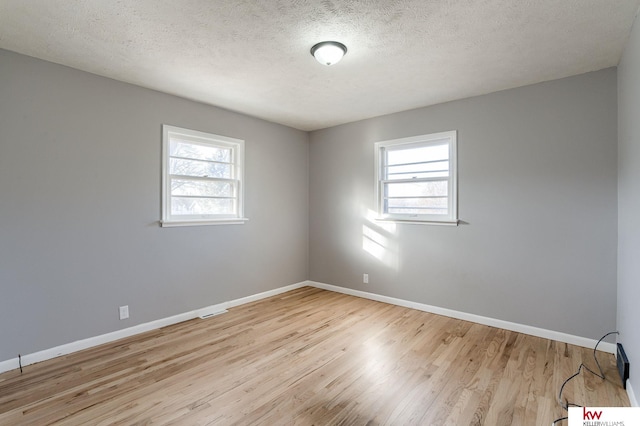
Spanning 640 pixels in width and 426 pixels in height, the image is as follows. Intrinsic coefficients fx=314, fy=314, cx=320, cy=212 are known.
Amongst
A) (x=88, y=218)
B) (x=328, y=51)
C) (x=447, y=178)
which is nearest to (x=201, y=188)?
(x=88, y=218)

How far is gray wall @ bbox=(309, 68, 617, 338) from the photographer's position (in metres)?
2.94

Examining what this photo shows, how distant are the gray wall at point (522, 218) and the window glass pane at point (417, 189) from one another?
0.75 feet

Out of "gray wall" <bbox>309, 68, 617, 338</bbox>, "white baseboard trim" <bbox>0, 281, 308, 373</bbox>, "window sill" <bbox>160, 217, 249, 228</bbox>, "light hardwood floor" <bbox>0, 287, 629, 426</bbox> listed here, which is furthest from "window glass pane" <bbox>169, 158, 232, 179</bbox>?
"gray wall" <bbox>309, 68, 617, 338</bbox>

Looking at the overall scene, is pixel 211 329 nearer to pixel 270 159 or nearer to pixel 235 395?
pixel 235 395

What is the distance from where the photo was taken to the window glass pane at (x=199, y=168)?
3722mm

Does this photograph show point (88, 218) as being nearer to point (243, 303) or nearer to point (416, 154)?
point (243, 303)

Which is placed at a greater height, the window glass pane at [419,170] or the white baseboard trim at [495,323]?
the window glass pane at [419,170]

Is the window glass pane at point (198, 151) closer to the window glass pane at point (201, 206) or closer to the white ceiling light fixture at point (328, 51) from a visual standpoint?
the window glass pane at point (201, 206)

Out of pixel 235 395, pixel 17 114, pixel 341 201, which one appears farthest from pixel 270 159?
→ pixel 235 395

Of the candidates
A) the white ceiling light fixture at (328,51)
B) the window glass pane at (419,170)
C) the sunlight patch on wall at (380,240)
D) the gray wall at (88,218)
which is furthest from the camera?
the sunlight patch on wall at (380,240)

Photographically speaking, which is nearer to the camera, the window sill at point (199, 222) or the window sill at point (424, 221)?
the window sill at point (199, 222)

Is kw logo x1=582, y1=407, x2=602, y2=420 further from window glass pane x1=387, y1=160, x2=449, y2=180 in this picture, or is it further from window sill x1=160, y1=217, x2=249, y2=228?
window sill x1=160, y1=217, x2=249, y2=228

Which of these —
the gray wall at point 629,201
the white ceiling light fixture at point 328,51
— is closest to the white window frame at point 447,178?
the gray wall at point 629,201

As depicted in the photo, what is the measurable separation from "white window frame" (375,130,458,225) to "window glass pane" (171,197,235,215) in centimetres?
209
